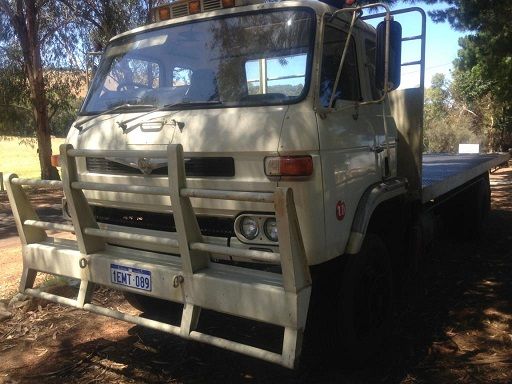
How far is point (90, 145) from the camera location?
3.74m

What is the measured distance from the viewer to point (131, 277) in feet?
11.1

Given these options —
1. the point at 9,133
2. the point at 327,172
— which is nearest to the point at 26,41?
the point at 9,133

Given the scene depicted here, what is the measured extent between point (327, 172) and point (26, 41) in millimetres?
15353

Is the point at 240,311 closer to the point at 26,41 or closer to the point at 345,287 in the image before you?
the point at 345,287

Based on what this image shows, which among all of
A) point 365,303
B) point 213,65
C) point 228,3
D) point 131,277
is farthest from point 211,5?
point 365,303

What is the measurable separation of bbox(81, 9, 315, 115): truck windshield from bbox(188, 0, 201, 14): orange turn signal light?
0.13 meters

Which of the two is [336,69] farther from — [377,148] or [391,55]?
[377,148]

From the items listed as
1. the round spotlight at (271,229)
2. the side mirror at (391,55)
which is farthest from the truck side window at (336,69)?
the round spotlight at (271,229)

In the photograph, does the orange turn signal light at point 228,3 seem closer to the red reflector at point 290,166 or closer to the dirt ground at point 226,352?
the red reflector at point 290,166

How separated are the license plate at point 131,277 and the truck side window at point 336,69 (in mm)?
1562

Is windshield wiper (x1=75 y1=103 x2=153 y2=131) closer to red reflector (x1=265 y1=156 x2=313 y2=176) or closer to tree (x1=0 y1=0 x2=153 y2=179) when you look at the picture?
red reflector (x1=265 y1=156 x2=313 y2=176)

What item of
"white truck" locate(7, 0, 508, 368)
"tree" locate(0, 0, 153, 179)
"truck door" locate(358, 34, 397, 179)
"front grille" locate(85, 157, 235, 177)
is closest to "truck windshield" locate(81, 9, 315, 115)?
"white truck" locate(7, 0, 508, 368)

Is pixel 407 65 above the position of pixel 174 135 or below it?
above

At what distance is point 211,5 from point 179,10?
32cm
